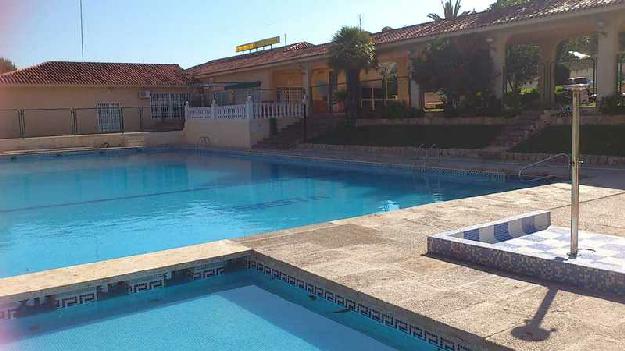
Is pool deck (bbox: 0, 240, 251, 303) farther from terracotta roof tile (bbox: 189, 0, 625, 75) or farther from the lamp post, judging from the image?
terracotta roof tile (bbox: 189, 0, 625, 75)

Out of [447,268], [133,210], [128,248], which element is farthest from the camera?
[133,210]

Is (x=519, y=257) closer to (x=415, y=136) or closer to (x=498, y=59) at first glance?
(x=415, y=136)

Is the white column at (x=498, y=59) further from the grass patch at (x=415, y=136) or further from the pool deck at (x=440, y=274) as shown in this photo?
the pool deck at (x=440, y=274)

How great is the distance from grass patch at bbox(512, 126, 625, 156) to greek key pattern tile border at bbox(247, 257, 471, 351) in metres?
10.6

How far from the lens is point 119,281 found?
5.75 meters

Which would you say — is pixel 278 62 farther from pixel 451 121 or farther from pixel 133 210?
pixel 133 210

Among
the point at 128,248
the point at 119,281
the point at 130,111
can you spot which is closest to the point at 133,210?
the point at 128,248

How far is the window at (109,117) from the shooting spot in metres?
31.8

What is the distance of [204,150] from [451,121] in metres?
11.5

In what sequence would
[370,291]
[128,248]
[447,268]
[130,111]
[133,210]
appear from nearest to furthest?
[370,291] → [447,268] → [128,248] → [133,210] → [130,111]

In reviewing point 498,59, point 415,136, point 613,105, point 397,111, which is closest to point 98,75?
point 397,111

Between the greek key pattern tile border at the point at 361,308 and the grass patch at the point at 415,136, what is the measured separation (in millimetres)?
12106

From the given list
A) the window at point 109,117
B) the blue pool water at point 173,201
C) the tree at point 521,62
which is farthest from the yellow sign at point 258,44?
the blue pool water at point 173,201

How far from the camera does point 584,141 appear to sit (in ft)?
48.5
